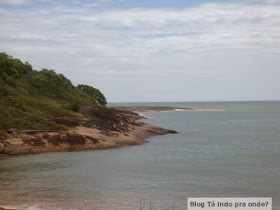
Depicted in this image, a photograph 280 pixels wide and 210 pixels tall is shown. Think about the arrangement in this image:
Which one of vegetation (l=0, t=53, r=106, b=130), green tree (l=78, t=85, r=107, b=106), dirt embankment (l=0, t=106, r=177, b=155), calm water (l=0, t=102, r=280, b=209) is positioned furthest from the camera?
green tree (l=78, t=85, r=107, b=106)

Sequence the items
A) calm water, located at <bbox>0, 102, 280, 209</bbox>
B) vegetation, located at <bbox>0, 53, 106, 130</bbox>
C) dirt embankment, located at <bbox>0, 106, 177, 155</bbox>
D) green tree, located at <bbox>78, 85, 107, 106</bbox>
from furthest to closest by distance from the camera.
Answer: green tree, located at <bbox>78, 85, 107, 106</bbox>, vegetation, located at <bbox>0, 53, 106, 130</bbox>, dirt embankment, located at <bbox>0, 106, 177, 155</bbox>, calm water, located at <bbox>0, 102, 280, 209</bbox>

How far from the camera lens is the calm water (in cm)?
1817

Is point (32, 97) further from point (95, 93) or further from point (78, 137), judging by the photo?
point (95, 93)

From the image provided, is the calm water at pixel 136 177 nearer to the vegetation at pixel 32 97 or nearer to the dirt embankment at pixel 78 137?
the dirt embankment at pixel 78 137

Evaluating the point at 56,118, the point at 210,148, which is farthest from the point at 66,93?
the point at 210,148

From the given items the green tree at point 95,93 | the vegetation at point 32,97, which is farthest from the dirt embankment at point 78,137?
the green tree at point 95,93

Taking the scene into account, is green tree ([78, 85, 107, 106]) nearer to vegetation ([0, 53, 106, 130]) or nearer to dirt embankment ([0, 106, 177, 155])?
vegetation ([0, 53, 106, 130])

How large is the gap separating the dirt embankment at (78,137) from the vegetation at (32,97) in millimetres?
1499

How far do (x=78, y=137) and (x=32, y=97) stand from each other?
12.8m

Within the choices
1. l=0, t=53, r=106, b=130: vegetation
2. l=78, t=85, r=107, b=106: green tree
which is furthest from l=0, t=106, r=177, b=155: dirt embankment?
l=78, t=85, r=107, b=106: green tree

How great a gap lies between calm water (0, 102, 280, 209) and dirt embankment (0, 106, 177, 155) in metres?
1.56

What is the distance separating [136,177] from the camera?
23719 millimetres

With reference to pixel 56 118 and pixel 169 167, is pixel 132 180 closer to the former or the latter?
pixel 169 167

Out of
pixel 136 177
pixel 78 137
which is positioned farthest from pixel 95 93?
pixel 136 177
